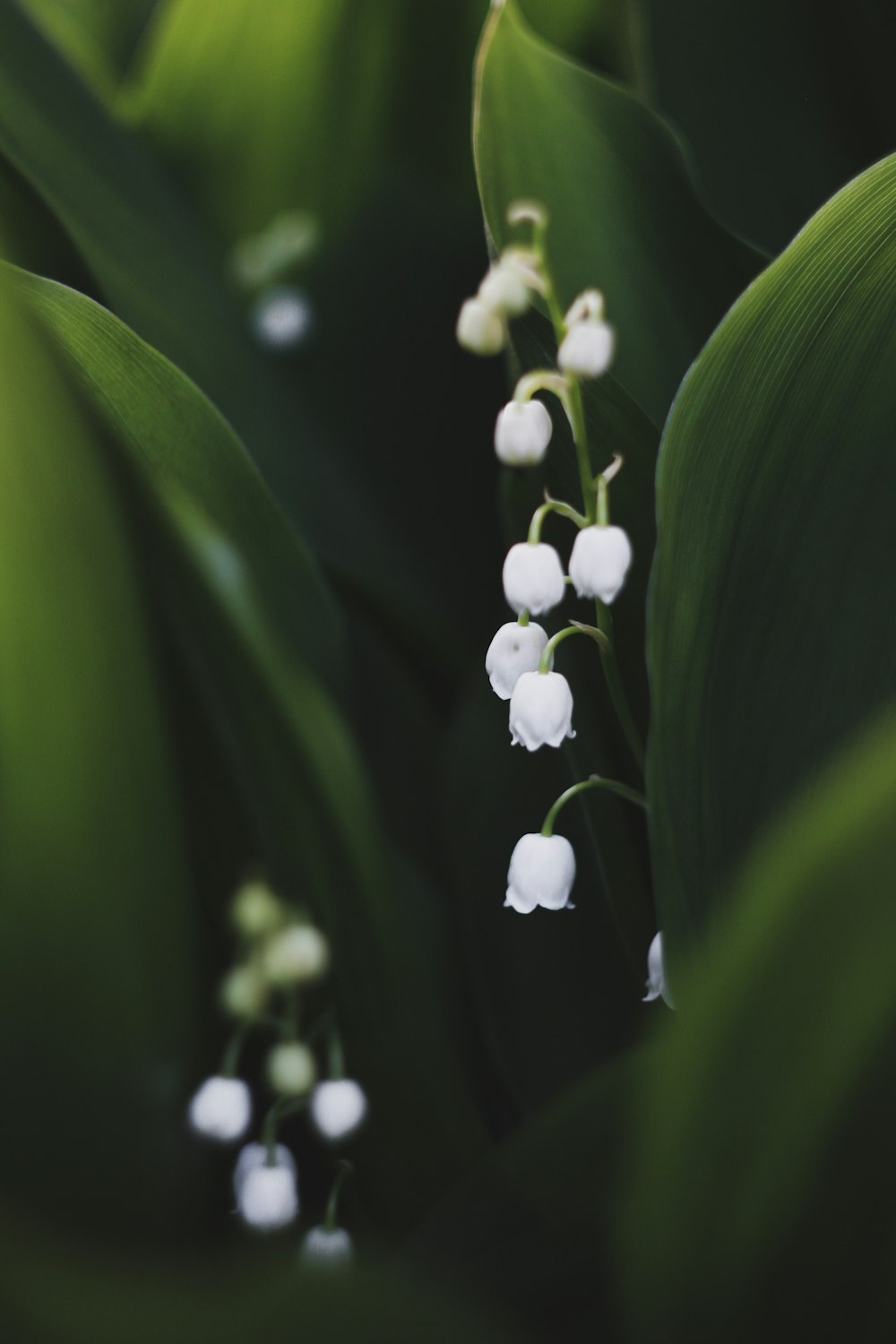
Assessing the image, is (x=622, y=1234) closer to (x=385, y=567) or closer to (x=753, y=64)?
(x=385, y=567)

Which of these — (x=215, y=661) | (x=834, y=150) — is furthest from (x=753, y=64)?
(x=215, y=661)

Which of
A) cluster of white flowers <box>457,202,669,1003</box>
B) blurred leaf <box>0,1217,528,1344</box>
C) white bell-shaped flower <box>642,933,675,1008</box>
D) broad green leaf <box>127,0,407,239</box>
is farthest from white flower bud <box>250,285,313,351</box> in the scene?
blurred leaf <box>0,1217,528,1344</box>

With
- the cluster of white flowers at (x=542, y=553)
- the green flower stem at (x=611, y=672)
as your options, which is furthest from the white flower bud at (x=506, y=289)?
the green flower stem at (x=611, y=672)

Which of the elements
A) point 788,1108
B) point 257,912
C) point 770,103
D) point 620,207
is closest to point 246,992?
point 257,912

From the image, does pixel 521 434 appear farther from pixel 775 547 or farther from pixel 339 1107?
pixel 339 1107

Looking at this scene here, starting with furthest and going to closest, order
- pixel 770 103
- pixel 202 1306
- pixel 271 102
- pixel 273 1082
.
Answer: pixel 271 102, pixel 770 103, pixel 273 1082, pixel 202 1306

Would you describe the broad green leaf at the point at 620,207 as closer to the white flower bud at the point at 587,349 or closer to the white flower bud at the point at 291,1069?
the white flower bud at the point at 587,349
